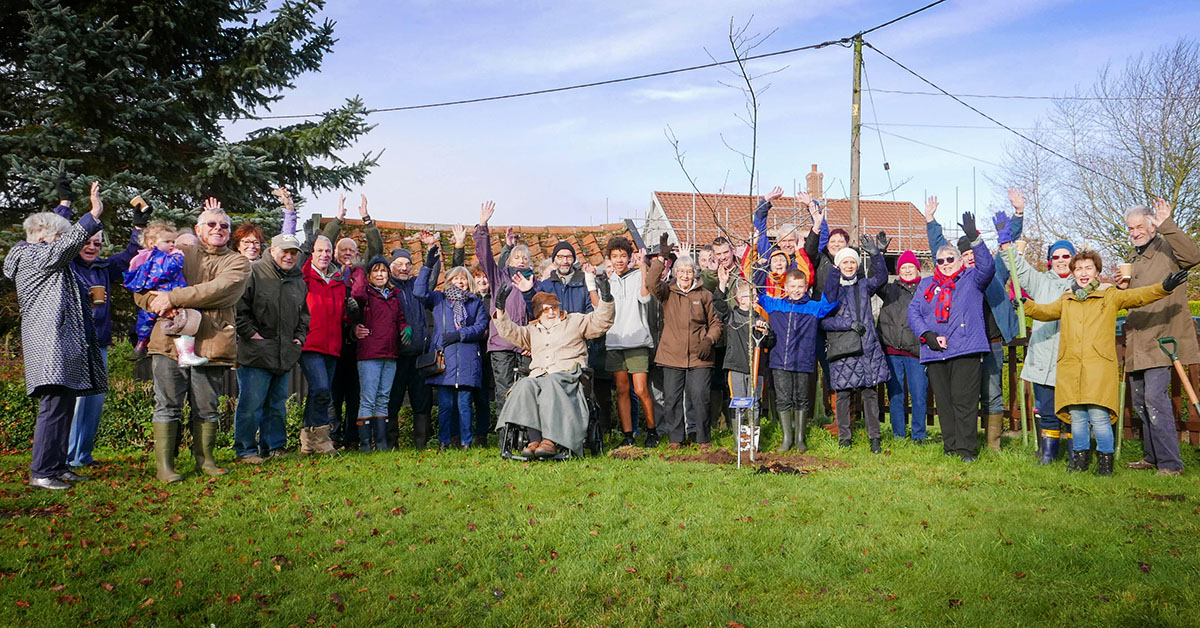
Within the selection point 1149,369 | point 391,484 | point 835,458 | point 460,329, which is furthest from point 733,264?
point 391,484

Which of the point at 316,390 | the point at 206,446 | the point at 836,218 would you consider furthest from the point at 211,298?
the point at 836,218

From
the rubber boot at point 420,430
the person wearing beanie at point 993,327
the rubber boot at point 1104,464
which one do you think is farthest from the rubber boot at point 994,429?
the rubber boot at point 420,430

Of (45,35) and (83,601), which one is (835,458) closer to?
(83,601)

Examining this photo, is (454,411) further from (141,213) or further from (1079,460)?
(1079,460)

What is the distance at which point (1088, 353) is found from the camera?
6762mm

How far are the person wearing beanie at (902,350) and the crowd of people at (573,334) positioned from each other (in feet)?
0.08

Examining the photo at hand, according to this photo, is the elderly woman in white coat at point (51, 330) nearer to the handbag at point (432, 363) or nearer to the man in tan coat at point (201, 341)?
the man in tan coat at point (201, 341)

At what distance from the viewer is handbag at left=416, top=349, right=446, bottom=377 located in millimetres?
8586

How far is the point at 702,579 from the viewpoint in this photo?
14.0 ft

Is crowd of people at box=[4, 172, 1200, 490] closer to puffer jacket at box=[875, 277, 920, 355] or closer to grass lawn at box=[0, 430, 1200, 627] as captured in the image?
puffer jacket at box=[875, 277, 920, 355]

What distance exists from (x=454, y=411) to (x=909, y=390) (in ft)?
15.9

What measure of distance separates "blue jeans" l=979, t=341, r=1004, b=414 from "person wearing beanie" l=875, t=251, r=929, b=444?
60cm

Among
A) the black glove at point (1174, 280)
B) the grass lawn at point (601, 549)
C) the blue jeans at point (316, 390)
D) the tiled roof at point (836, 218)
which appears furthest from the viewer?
the tiled roof at point (836, 218)

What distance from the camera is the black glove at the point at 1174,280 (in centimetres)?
629
